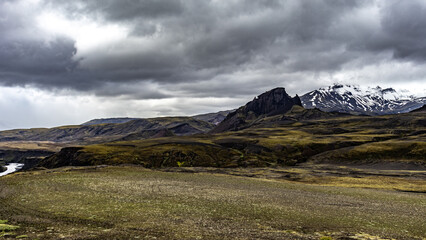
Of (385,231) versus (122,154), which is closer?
(385,231)

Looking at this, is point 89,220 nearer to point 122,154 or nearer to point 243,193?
point 243,193

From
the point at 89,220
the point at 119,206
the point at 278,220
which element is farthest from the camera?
the point at 119,206

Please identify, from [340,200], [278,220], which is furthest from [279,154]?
[278,220]

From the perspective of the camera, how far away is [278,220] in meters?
33.1

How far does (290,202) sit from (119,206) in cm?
2544

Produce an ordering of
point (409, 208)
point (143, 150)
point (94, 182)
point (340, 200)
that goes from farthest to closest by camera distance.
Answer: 1. point (143, 150)
2. point (94, 182)
3. point (340, 200)
4. point (409, 208)

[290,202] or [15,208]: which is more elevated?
[15,208]

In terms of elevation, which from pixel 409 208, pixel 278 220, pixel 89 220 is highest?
pixel 89 220

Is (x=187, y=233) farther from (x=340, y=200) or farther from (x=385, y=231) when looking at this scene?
(x=340, y=200)

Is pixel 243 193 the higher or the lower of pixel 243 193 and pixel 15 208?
the lower

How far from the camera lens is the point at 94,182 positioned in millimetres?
57625

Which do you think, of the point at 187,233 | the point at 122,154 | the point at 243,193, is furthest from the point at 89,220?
the point at 122,154

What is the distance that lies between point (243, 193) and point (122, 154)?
8582 centimetres

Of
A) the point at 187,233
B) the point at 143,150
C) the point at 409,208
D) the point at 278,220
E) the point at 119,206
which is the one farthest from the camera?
the point at 143,150
